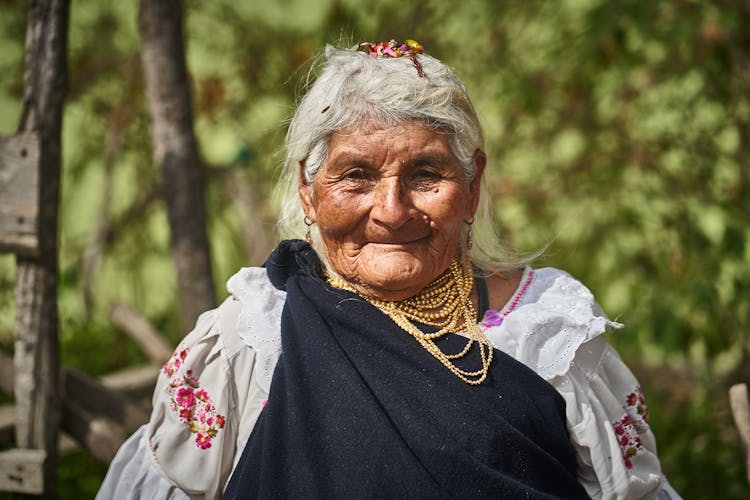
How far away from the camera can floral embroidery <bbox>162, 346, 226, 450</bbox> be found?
2152 mm

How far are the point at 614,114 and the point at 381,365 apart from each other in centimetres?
446

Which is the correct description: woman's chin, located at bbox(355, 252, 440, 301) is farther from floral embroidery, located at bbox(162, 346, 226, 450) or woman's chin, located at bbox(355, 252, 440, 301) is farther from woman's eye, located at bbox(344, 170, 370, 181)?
floral embroidery, located at bbox(162, 346, 226, 450)

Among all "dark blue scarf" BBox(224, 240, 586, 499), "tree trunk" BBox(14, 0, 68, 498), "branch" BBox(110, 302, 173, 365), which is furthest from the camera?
"branch" BBox(110, 302, 173, 365)

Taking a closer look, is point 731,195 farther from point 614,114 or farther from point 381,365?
point 381,365

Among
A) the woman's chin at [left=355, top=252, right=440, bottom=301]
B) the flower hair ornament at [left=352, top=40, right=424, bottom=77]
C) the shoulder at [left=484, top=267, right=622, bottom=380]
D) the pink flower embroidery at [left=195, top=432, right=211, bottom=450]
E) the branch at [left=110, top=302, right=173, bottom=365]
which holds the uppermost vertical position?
the flower hair ornament at [left=352, top=40, right=424, bottom=77]

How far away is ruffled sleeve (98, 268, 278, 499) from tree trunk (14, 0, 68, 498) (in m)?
0.85

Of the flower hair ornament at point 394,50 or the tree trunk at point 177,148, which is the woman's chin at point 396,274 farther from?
the tree trunk at point 177,148

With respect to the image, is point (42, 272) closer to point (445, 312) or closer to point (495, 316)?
point (445, 312)

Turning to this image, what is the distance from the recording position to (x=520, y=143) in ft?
21.1

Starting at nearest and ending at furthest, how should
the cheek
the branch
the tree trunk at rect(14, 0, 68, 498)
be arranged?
the cheek < the tree trunk at rect(14, 0, 68, 498) < the branch

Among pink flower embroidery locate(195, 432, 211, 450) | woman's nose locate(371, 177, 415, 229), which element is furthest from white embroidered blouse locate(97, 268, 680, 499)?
woman's nose locate(371, 177, 415, 229)

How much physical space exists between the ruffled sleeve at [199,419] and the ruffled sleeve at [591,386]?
2.29 ft

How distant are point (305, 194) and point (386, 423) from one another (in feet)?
2.23

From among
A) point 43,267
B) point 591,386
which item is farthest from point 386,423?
point 43,267
